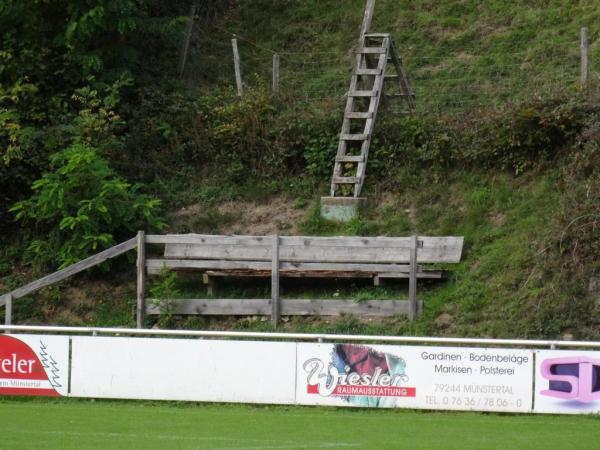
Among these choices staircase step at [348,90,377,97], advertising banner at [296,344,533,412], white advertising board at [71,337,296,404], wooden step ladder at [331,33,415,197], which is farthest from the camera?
staircase step at [348,90,377,97]

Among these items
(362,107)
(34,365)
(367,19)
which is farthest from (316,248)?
(367,19)

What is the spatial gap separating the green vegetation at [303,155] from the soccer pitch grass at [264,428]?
4.01m

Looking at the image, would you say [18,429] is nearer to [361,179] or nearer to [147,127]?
[361,179]

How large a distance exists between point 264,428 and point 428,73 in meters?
15.4

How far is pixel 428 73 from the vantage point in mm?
27672

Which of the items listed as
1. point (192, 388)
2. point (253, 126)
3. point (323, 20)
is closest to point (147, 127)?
point (253, 126)

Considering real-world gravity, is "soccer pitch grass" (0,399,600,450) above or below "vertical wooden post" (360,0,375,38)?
below

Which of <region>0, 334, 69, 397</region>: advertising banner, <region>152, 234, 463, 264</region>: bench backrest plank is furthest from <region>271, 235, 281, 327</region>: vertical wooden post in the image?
<region>0, 334, 69, 397</region>: advertising banner

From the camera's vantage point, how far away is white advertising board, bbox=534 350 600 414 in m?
15.7

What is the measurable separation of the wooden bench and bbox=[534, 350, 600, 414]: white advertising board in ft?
14.9

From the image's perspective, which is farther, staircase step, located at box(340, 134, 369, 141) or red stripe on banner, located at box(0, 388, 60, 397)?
staircase step, located at box(340, 134, 369, 141)

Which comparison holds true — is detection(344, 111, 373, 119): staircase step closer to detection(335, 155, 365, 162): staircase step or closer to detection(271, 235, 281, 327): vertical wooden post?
detection(335, 155, 365, 162): staircase step

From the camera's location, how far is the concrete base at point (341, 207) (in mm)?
23156

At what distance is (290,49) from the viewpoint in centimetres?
3038
